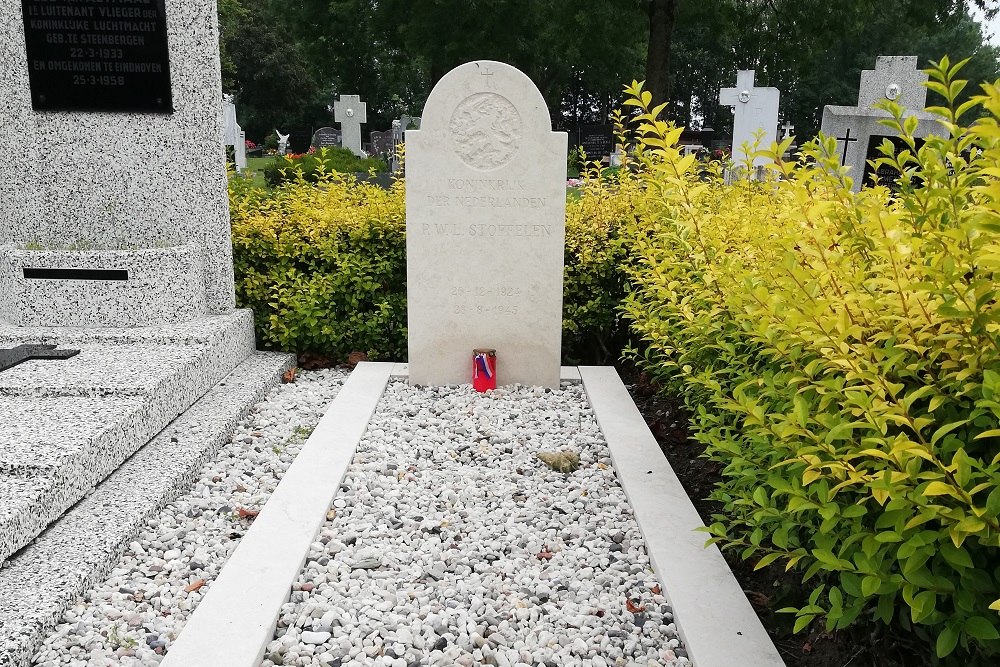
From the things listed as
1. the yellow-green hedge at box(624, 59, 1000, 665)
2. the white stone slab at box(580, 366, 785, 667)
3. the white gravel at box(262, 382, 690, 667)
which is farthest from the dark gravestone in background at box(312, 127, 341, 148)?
the yellow-green hedge at box(624, 59, 1000, 665)

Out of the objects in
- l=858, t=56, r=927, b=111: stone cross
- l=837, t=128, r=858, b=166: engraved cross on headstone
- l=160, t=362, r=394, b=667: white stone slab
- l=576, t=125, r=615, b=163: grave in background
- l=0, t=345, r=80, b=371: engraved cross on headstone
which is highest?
l=858, t=56, r=927, b=111: stone cross

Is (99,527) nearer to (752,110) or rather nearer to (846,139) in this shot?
(846,139)

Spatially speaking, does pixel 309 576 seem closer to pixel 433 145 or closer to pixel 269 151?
pixel 433 145

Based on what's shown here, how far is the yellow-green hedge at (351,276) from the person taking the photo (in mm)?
5703

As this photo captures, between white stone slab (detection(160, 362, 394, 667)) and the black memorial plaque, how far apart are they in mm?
2552

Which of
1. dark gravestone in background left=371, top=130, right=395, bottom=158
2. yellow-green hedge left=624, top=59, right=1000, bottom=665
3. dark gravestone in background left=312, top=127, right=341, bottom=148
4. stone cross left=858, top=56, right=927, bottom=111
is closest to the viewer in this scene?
yellow-green hedge left=624, top=59, right=1000, bottom=665

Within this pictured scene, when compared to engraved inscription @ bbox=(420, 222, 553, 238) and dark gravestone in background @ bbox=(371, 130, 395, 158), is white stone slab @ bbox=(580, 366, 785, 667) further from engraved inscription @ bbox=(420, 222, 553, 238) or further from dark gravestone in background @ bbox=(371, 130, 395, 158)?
dark gravestone in background @ bbox=(371, 130, 395, 158)

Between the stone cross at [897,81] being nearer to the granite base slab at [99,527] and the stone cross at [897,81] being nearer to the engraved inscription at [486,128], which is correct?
the engraved inscription at [486,128]

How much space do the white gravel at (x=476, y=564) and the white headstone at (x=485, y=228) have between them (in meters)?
0.82

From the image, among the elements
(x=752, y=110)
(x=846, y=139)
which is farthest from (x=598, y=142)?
(x=846, y=139)

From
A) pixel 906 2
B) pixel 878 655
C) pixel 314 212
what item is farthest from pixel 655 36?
pixel 878 655

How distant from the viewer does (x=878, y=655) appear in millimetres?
2203

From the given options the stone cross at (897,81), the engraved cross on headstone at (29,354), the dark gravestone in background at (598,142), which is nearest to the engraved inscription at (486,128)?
the engraved cross on headstone at (29,354)

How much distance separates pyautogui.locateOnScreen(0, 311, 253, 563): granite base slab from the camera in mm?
3088
